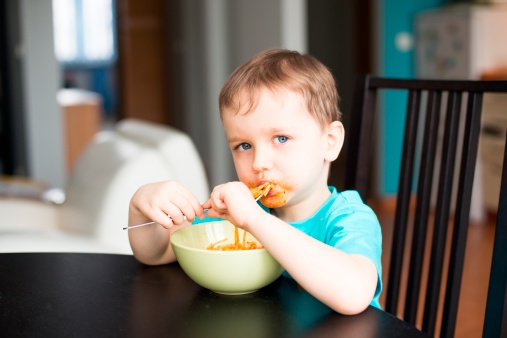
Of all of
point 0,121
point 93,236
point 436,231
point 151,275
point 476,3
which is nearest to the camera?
point 151,275

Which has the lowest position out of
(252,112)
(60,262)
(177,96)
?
(177,96)

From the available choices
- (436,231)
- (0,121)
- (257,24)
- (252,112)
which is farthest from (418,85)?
(0,121)

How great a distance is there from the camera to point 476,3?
4641mm

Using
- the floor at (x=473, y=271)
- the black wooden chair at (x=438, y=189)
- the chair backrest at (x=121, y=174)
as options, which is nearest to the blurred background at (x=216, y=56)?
the floor at (x=473, y=271)

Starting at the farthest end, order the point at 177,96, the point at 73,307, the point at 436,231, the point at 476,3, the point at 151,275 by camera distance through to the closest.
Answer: the point at 177,96 < the point at 476,3 < the point at 436,231 < the point at 151,275 < the point at 73,307

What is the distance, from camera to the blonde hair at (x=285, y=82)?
1.07 m

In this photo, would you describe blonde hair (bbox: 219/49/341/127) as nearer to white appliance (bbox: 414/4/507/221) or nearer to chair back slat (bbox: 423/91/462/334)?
chair back slat (bbox: 423/91/462/334)

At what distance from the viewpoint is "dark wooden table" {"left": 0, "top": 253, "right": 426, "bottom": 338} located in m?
0.88

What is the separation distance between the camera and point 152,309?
0.96 m

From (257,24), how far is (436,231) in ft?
9.62

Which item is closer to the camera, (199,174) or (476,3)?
(199,174)

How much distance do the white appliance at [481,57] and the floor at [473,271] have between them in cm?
23

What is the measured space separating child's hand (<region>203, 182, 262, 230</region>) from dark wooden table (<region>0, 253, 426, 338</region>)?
11 cm

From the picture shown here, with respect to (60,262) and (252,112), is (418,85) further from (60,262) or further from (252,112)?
(60,262)
